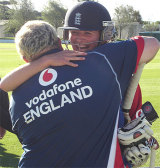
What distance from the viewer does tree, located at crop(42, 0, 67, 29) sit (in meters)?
84.8

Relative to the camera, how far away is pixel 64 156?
6.27 feet

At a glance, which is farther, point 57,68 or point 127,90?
point 127,90

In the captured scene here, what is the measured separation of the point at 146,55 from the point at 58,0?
90.4m

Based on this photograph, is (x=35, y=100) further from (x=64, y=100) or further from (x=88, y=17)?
(x=88, y=17)

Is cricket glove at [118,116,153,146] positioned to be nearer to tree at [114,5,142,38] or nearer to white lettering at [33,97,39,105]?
white lettering at [33,97,39,105]

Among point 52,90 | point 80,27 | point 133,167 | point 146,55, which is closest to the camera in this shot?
point 52,90

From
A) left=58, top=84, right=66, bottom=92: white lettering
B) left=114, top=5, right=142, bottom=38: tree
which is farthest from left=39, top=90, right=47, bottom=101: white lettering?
left=114, top=5, right=142, bottom=38: tree

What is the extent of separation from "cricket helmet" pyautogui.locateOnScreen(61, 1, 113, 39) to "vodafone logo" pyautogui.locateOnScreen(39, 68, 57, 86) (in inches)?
32.7

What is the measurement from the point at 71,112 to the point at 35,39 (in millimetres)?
544

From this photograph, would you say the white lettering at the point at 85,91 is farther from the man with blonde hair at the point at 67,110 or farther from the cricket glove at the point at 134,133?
the cricket glove at the point at 134,133

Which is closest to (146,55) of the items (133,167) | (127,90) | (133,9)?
(127,90)

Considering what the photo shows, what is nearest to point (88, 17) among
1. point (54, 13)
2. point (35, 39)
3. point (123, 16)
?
point (35, 39)

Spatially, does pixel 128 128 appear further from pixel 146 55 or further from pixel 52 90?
pixel 52 90

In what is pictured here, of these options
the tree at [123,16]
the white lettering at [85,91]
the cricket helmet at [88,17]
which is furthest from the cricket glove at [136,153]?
the tree at [123,16]
